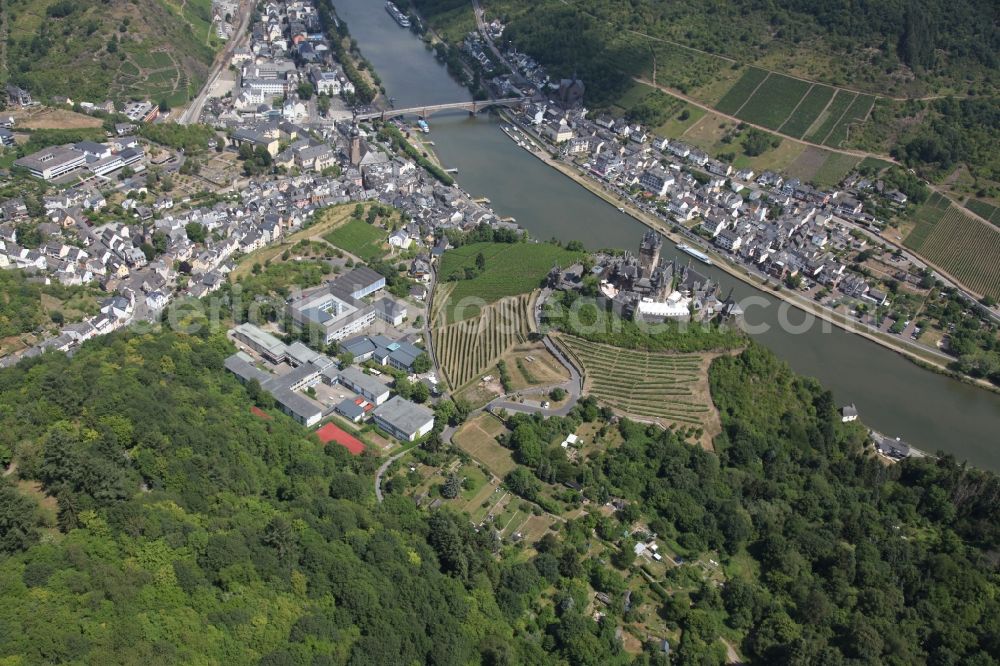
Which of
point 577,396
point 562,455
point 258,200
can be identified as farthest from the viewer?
point 258,200

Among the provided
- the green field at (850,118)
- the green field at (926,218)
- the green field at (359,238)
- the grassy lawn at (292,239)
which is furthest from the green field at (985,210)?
the grassy lawn at (292,239)

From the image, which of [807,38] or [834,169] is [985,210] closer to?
[834,169]

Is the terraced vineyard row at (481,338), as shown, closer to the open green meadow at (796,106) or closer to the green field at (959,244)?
the green field at (959,244)

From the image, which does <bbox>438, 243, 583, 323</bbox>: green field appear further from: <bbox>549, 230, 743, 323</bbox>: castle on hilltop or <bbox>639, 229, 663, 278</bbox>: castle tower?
<bbox>639, 229, 663, 278</bbox>: castle tower

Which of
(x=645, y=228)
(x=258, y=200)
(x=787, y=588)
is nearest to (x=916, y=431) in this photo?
(x=787, y=588)

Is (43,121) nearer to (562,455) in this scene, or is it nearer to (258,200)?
(258,200)

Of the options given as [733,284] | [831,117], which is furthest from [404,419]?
[831,117]

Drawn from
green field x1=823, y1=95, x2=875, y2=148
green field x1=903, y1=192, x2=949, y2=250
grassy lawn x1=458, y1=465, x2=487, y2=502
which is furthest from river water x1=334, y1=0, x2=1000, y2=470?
green field x1=823, y1=95, x2=875, y2=148
